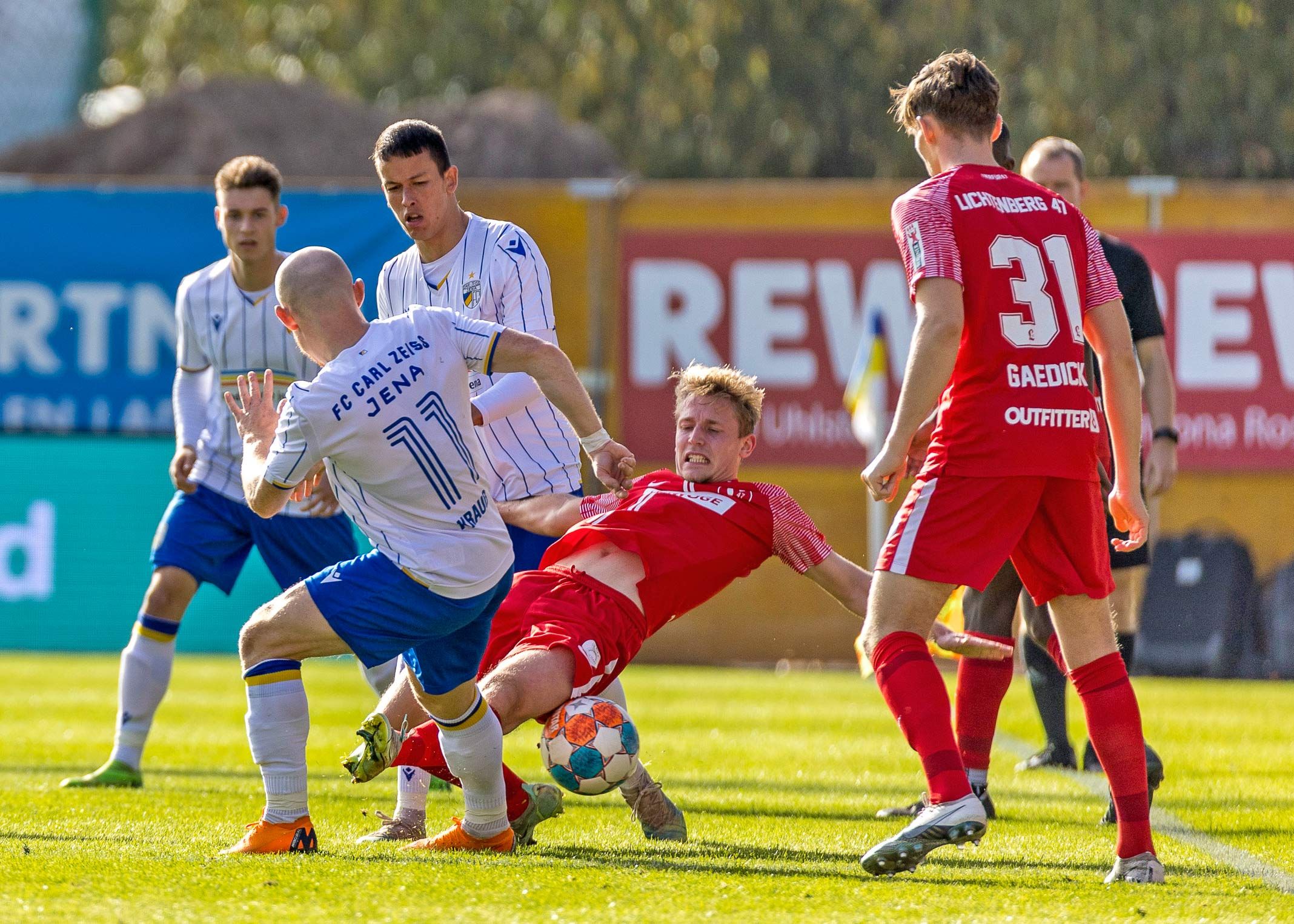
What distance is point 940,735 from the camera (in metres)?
4.82

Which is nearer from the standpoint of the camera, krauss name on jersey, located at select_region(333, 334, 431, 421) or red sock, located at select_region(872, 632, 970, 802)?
red sock, located at select_region(872, 632, 970, 802)

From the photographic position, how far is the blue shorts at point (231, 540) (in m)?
7.36

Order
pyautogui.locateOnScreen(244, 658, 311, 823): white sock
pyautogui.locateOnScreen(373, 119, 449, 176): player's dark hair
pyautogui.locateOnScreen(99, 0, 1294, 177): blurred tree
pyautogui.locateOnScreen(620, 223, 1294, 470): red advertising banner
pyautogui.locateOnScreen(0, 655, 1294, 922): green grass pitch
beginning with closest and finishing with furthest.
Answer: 1. pyautogui.locateOnScreen(0, 655, 1294, 922): green grass pitch
2. pyautogui.locateOnScreen(244, 658, 311, 823): white sock
3. pyautogui.locateOnScreen(373, 119, 449, 176): player's dark hair
4. pyautogui.locateOnScreen(620, 223, 1294, 470): red advertising banner
5. pyautogui.locateOnScreen(99, 0, 1294, 177): blurred tree

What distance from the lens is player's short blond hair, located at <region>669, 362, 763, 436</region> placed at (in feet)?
19.2

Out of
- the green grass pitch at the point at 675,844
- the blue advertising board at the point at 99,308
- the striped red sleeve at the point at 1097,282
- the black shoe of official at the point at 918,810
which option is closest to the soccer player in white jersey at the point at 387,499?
the green grass pitch at the point at 675,844

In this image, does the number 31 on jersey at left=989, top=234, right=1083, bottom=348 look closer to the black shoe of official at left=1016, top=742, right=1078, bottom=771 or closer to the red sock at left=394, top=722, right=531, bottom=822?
the red sock at left=394, top=722, right=531, bottom=822

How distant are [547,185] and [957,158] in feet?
30.7

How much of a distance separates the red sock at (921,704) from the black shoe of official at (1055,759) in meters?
3.06

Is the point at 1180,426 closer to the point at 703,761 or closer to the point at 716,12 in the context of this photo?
the point at 703,761

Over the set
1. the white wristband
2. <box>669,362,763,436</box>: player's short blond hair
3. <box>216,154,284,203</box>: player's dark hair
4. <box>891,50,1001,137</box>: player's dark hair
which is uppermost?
<box>216,154,284,203</box>: player's dark hair

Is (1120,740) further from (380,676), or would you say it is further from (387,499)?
(380,676)

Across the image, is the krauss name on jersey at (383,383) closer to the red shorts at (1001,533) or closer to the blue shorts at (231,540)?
the red shorts at (1001,533)

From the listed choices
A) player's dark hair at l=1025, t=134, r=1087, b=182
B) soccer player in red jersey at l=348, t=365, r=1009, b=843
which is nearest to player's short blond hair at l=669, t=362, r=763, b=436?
soccer player in red jersey at l=348, t=365, r=1009, b=843

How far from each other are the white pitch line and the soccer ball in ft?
5.60
